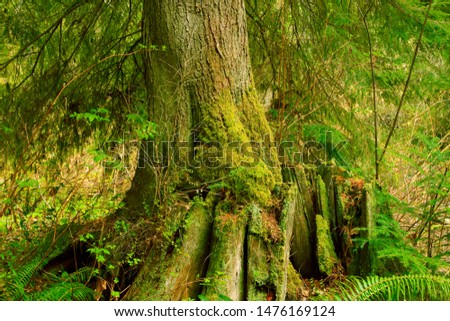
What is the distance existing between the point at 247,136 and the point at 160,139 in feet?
2.51

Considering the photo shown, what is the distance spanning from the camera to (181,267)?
3.80 metres

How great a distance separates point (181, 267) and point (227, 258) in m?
0.38

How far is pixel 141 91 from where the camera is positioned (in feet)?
18.4

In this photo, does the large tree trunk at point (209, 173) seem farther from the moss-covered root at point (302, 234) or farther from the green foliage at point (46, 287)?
the green foliage at point (46, 287)

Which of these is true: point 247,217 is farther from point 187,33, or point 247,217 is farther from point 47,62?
point 47,62

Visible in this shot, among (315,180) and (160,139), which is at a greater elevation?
(160,139)

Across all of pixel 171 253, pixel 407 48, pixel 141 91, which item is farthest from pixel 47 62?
→ pixel 407 48

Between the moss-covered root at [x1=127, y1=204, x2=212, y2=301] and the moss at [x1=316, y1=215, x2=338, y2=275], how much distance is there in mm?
1152

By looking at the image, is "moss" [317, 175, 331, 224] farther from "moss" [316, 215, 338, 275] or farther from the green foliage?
the green foliage

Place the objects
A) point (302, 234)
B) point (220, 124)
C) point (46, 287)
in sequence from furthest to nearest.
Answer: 1. point (302, 234)
2. point (220, 124)
3. point (46, 287)

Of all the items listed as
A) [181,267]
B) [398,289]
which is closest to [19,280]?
[181,267]

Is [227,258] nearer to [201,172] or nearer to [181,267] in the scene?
[181,267]

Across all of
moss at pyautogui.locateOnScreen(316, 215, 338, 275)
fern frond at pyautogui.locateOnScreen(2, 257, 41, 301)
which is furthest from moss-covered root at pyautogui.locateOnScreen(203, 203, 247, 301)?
fern frond at pyautogui.locateOnScreen(2, 257, 41, 301)

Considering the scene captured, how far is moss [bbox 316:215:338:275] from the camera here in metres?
4.38
